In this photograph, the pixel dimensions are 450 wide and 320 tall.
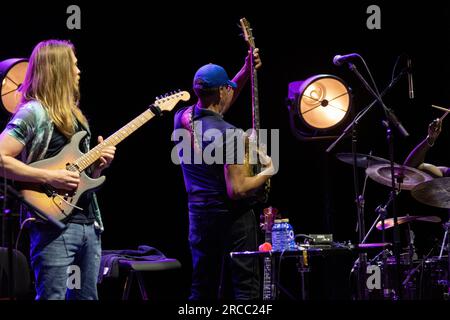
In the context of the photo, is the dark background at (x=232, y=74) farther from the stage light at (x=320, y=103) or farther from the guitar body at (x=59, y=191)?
the guitar body at (x=59, y=191)

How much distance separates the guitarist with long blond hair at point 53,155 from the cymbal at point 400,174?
2.81m

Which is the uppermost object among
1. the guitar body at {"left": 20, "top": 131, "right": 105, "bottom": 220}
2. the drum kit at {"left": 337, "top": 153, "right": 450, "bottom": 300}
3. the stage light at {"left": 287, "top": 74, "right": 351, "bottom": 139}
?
the stage light at {"left": 287, "top": 74, "right": 351, "bottom": 139}

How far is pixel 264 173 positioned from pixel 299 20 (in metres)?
3.19

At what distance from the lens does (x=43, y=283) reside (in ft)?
9.46

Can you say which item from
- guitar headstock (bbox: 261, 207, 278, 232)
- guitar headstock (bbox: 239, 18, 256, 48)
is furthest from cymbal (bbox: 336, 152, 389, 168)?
guitar headstock (bbox: 239, 18, 256, 48)

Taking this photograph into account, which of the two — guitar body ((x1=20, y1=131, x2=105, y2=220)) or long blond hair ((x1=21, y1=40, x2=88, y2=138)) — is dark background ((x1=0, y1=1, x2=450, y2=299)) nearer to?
long blond hair ((x1=21, y1=40, x2=88, y2=138))

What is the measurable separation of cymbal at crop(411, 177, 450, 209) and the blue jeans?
2.98m

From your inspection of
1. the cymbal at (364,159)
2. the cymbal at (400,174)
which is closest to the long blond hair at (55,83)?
the cymbal at (364,159)

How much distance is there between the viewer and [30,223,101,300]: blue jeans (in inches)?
114

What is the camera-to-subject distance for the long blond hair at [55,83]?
314 centimetres

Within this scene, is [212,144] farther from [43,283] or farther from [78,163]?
[43,283]

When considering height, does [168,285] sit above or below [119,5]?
below

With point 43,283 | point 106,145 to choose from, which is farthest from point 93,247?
point 106,145

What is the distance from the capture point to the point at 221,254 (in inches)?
153
